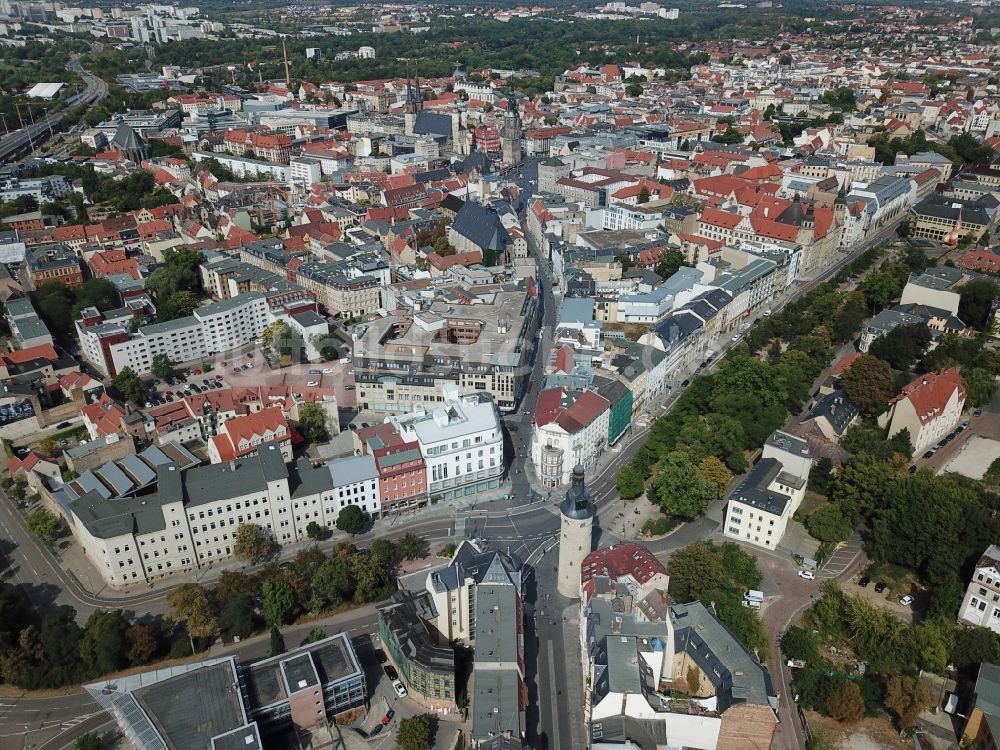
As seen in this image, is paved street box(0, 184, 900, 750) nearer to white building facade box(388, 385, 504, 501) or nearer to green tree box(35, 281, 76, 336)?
white building facade box(388, 385, 504, 501)

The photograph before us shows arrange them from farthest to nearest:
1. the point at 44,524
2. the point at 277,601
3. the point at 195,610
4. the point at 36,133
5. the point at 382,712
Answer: the point at 36,133, the point at 44,524, the point at 277,601, the point at 195,610, the point at 382,712

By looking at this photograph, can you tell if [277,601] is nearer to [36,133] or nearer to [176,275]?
[176,275]

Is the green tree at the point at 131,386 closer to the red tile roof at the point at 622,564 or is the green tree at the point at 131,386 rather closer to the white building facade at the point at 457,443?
the white building facade at the point at 457,443

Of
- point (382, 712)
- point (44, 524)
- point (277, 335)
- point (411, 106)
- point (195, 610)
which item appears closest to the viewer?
point (382, 712)

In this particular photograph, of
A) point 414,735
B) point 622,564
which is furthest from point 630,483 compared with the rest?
point 414,735

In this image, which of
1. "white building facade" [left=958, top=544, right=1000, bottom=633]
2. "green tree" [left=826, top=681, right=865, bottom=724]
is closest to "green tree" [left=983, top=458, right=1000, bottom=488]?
"white building facade" [left=958, top=544, right=1000, bottom=633]

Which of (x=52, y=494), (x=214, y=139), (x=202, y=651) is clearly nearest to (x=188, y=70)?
(x=214, y=139)
